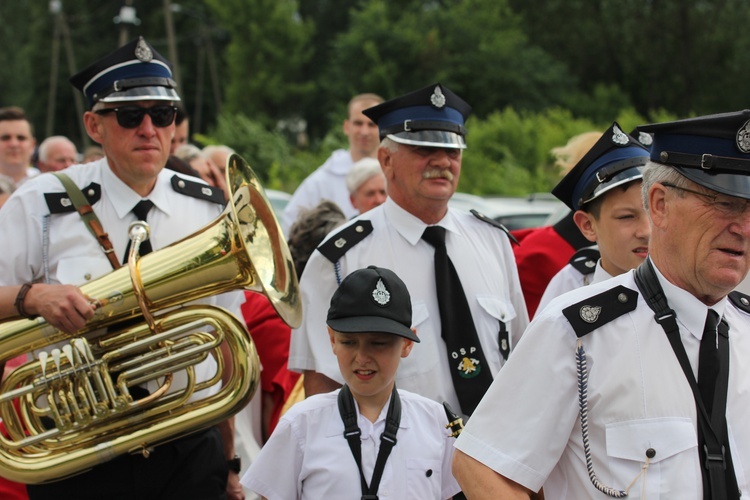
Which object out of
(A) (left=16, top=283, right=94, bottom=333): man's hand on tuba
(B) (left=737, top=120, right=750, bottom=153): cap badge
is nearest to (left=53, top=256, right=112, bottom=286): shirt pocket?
(A) (left=16, top=283, right=94, bottom=333): man's hand on tuba

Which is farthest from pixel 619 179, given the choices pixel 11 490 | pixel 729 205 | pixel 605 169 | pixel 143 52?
pixel 11 490

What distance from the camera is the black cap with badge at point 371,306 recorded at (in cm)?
343

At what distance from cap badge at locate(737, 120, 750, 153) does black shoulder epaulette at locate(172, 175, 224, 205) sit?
2.45 metres

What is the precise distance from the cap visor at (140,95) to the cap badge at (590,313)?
2184mm

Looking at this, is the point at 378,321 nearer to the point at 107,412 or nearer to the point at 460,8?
the point at 107,412

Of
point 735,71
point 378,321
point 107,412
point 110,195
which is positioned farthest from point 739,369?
point 735,71

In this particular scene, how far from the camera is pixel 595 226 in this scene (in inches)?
155

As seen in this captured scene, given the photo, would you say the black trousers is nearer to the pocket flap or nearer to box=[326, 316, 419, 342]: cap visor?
box=[326, 316, 419, 342]: cap visor

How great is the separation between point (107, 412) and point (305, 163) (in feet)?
67.3

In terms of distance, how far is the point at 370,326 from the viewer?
3.41m

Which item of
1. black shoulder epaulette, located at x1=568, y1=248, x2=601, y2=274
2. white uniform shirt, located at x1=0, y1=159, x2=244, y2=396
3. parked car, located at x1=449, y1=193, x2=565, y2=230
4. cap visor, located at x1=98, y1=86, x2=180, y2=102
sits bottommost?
parked car, located at x1=449, y1=193, x2=565, y2=230

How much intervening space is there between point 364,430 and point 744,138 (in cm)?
163

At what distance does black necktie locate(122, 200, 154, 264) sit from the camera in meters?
3.96

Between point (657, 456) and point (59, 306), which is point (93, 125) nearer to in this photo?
point (59, 306)
